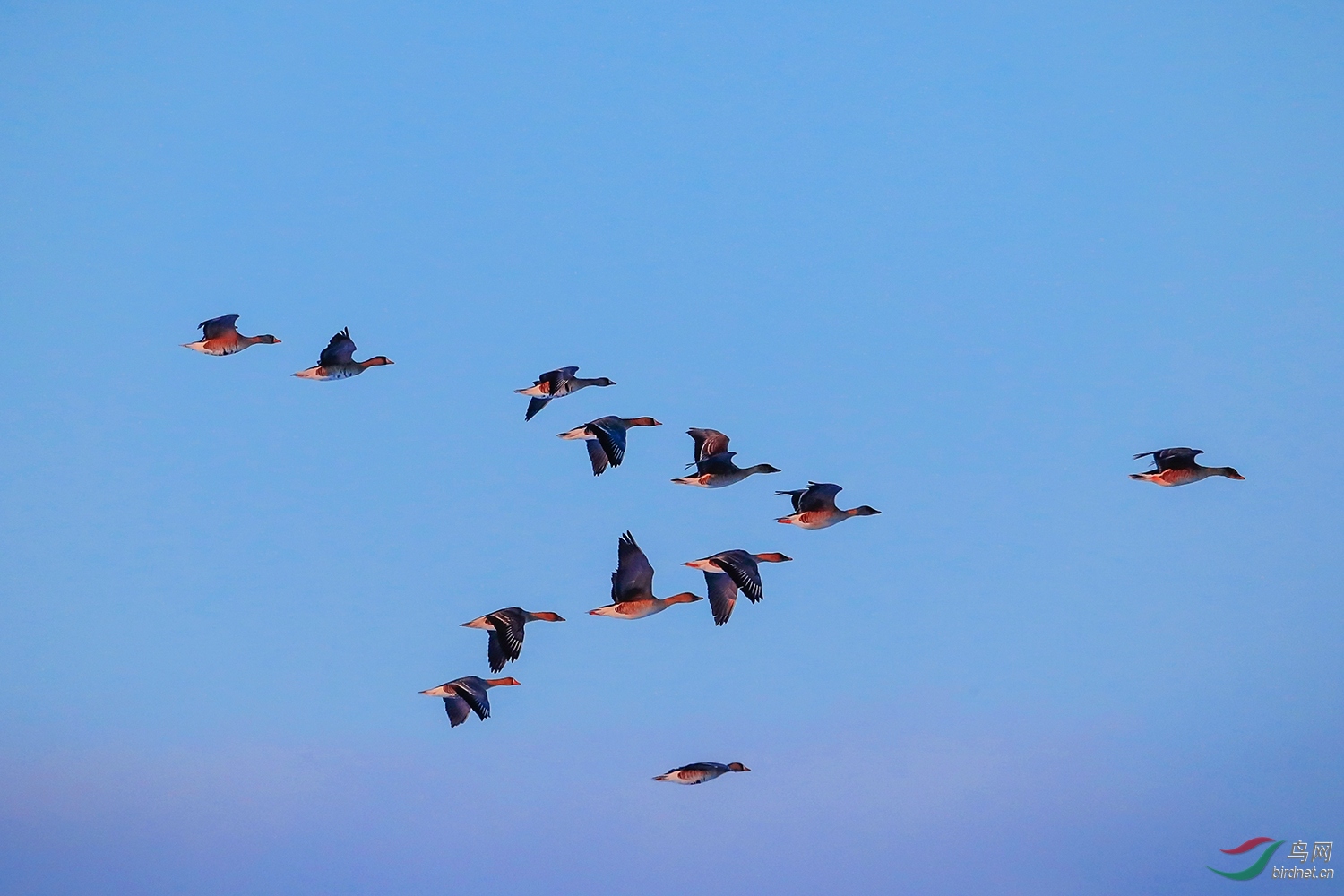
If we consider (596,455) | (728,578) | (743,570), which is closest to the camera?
(743,570)

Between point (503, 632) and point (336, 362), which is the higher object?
point (336, 362)

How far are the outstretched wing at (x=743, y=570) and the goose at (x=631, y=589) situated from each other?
1.59 meters

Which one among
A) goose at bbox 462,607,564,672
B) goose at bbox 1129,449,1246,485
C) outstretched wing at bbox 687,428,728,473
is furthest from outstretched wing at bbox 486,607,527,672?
goose at bbox 1129,449,1246,485

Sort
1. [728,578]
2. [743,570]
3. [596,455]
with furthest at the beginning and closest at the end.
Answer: [596,455] < [728,578] < [743,570]

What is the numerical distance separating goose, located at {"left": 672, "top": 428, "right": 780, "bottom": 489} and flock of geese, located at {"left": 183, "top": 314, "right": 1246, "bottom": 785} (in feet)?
0.05

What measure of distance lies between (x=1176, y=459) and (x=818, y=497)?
6115 mm

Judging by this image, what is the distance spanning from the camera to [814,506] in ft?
85.8

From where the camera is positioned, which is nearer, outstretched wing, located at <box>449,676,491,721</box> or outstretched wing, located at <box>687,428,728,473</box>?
outstretched wing, located at <box>449,676,491,721</box>

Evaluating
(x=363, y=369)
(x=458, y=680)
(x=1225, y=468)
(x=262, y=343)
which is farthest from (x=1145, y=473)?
(x=262, y=343)

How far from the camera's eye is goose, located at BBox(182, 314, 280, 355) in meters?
26.7

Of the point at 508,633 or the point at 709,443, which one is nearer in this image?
the point at 508,633

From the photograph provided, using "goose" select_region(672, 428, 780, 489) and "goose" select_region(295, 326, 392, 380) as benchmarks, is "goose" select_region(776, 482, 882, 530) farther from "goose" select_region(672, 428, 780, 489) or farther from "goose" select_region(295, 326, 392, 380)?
"goose" select_region(295, 326, 392, 380)

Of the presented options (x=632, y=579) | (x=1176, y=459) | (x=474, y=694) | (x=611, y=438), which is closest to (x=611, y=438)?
(x=611, y=438)

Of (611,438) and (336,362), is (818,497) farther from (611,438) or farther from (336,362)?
(336,362)
